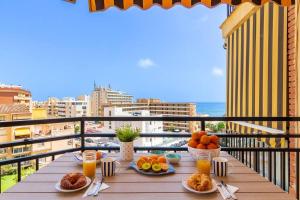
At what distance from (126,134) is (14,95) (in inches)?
253

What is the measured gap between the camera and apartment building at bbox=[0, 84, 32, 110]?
6.56 meters

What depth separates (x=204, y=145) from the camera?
1.55 m

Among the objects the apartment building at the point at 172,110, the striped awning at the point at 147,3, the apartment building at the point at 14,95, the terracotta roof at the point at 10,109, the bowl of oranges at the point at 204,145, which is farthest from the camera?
the apartment building at the point at 14,95

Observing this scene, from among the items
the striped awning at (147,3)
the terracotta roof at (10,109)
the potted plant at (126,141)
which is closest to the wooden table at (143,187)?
the potted plant at (126,141)

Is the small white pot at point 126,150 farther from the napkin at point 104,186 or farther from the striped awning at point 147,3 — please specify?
the striped awning at point 147,3

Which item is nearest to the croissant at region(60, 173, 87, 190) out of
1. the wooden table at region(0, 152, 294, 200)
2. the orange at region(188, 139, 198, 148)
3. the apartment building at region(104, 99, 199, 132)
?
the wooden table at region(0, 152, 294, 200)

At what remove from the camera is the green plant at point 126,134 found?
1.69 meters

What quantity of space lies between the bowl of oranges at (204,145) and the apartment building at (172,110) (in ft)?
2.60

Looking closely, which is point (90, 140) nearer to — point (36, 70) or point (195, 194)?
point (195, 194)

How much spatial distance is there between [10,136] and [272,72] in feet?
10.7

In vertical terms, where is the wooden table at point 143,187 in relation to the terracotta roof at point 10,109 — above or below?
below

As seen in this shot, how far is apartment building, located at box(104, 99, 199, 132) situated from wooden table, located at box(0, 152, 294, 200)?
106 centimetres

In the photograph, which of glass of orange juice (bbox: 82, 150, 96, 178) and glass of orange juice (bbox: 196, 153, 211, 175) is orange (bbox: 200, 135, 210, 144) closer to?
glass of orange juice (bbox: 196, 153, 211, 175)

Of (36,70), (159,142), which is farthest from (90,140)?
(36,70)
